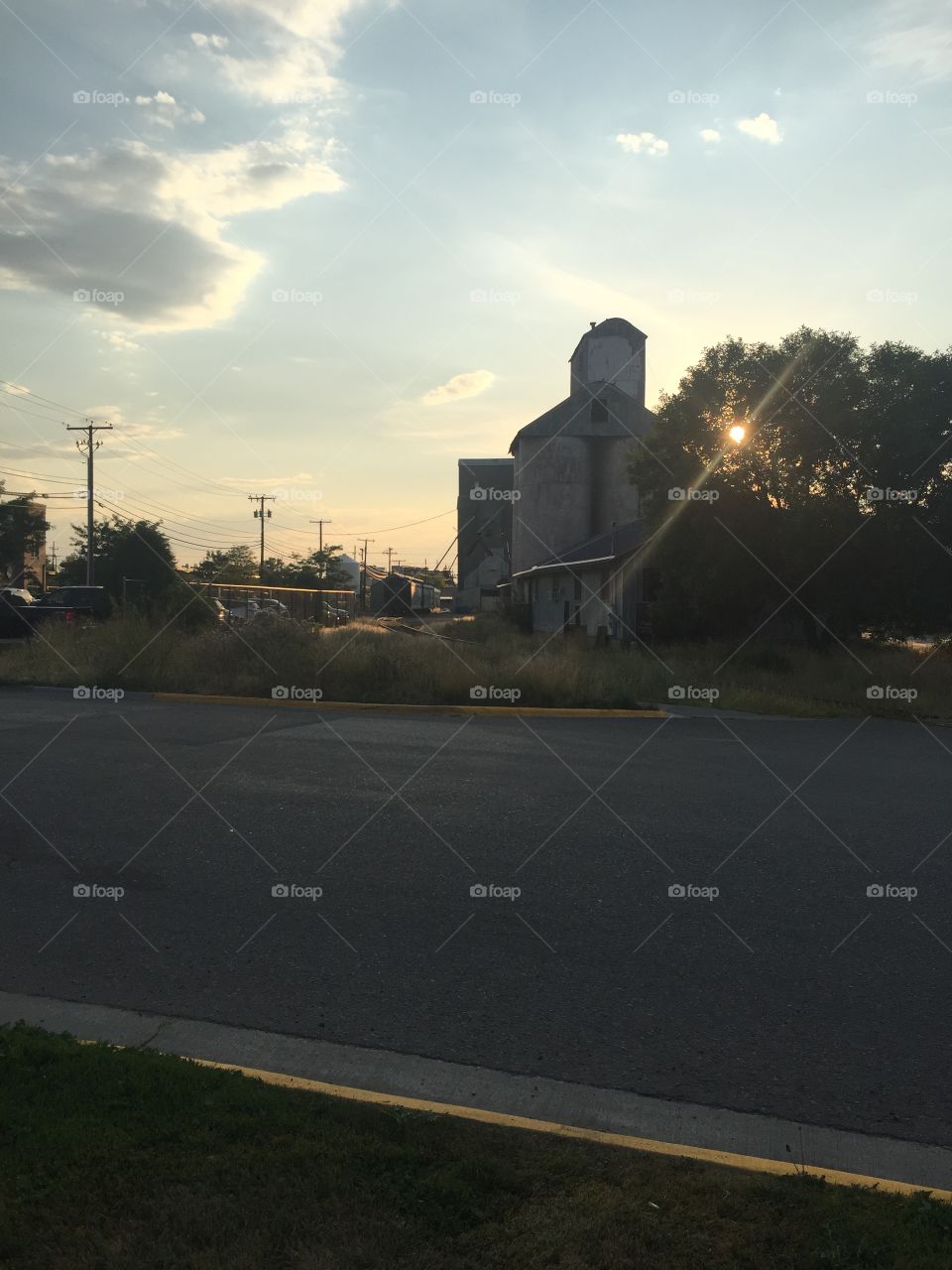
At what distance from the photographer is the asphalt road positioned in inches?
179

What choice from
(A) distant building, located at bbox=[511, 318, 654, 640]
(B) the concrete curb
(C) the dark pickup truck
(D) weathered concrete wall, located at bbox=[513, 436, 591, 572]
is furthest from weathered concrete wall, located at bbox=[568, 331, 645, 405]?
(B) the concrete curb

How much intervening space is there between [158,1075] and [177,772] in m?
6.90

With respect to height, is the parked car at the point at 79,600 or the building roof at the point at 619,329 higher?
the building roof at the point at 619,329

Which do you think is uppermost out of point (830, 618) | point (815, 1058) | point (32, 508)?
point (32, 508)

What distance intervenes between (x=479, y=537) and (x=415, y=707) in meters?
61.9

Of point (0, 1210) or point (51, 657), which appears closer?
point (0, 1210)

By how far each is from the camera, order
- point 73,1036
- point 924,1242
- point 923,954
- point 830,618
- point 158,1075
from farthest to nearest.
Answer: point 830,618
point 923,954
point 73,1036
point 158,1075
point 924,1242

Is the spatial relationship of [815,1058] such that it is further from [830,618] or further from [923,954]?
[830,618]

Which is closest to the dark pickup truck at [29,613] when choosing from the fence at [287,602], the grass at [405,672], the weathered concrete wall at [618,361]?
the grass at [405,672]

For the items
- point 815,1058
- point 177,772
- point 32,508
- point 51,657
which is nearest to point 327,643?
point 51,657

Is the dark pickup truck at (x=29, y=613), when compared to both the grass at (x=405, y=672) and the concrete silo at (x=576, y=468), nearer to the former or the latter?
the grass at (x=405, y=672)

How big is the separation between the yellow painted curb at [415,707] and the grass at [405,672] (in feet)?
2.09

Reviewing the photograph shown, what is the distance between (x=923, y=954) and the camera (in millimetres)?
5742

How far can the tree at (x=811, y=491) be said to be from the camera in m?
25.5
